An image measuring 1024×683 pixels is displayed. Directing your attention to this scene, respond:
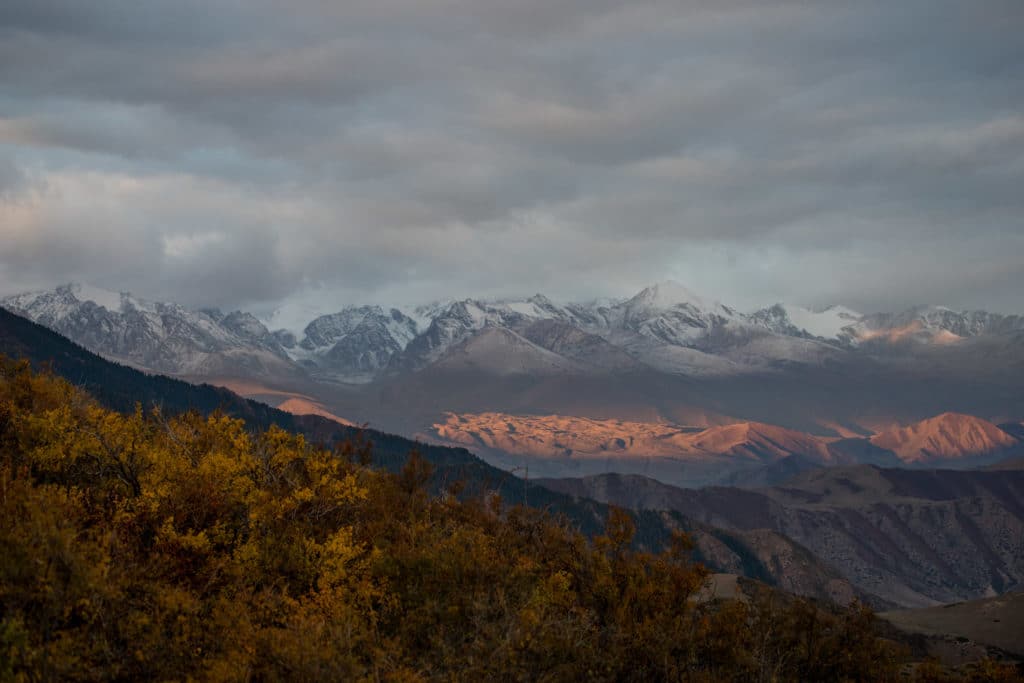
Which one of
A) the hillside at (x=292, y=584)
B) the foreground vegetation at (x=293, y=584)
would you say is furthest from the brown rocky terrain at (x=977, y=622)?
the hillside at (x=292, y=584)

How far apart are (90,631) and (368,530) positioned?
657 inches

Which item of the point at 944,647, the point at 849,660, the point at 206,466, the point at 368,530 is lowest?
the point at 944,647

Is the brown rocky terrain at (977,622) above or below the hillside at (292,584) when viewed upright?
below

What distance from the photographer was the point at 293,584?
1187 inches

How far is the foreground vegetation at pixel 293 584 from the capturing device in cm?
2183

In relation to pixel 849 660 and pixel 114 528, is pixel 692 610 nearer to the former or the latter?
pixel 849 660

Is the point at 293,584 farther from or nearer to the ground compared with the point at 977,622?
farther from the ground

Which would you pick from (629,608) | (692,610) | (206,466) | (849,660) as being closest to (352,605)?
(206,466)

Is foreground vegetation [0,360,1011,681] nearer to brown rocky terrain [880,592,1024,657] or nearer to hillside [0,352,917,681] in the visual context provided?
hillside [0,352,917,681]

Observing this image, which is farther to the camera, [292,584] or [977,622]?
[977,622]

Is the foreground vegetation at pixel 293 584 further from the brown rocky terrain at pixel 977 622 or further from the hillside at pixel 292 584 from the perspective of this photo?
the brown rocky terrain at pixel 977 622

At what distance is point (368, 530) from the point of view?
37.8 meters

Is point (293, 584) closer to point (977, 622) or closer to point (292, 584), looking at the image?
point (292, 584)

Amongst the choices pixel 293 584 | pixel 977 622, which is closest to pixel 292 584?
pixel 293 584
